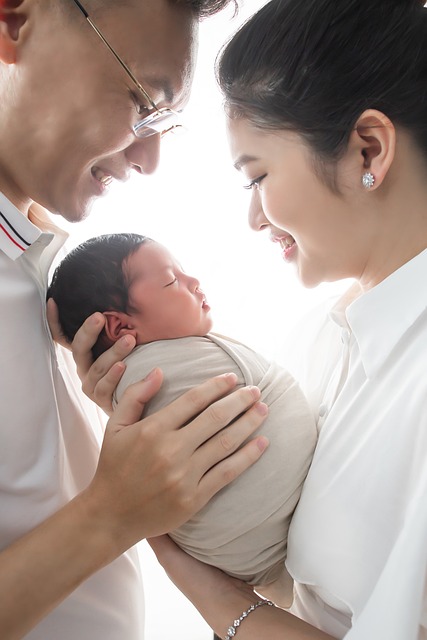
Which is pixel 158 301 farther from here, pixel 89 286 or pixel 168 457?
pixel 168 457

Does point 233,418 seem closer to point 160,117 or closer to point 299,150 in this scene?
point 299,150

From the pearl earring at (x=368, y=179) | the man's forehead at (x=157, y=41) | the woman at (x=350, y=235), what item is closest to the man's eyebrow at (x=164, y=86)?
the man's forehead at (x=157, y=41)

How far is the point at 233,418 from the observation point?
1.20m

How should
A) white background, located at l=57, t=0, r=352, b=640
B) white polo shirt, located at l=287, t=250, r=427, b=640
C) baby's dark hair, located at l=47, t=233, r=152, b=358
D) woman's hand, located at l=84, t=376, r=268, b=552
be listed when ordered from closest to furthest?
white polo shirt, located at l=287, t=250, r=427, b=640, woman's hand, located at l=84, t=376, r=268, b=552, baby's dark hair, located at l=47, t=233, r=152, b=358, white background, located at l=57, t=0, r=352, b=640

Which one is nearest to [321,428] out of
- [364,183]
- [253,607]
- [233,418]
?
[233,418]

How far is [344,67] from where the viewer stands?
113cm

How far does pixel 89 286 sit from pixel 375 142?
0.68m

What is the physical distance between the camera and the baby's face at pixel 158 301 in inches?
53.1

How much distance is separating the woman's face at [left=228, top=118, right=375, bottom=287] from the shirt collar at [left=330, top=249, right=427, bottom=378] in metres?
0.11

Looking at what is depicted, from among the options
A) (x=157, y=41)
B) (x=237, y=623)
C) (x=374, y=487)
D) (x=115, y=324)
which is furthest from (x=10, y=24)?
(x=237, y=623)

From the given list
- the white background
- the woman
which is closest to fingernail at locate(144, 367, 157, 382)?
the woman

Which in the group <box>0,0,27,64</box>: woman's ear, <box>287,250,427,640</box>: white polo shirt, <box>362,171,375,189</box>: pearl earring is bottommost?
<box>287,250,427,640</box>: white polo shirt

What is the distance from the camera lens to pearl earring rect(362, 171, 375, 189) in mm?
1156

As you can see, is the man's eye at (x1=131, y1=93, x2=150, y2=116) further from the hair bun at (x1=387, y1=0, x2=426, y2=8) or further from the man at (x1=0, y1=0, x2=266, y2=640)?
the hair bun at (x1=387, y1=0, x2=426, y2=8)
